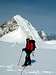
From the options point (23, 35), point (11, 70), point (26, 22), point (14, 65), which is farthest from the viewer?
point (26, 22)

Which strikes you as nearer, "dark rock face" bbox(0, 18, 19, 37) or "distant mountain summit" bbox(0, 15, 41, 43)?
"distant mountain summit" bbox(0, 15, 41, 43)

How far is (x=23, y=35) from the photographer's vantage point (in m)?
35.2

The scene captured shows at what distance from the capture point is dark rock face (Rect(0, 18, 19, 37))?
38344 millimetres

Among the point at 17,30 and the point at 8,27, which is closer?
the point at 17,30

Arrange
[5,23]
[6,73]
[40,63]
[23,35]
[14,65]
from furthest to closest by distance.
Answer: [5,23] → [23,35] → [40,63] → [14,65] → [6,73]

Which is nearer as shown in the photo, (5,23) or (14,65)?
(14,65)

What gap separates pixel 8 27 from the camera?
131ft

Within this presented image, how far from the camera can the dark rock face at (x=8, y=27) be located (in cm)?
3834

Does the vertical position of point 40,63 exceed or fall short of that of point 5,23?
it falls short

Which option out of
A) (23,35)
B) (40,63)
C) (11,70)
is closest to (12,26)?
(23,35)

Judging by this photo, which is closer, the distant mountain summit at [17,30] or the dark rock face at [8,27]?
the distant mountain summit at [17,30]

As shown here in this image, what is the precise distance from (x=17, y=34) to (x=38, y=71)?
2257 cm

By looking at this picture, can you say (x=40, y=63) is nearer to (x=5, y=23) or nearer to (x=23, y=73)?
(x=23, y=73)

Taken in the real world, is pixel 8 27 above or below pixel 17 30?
above
